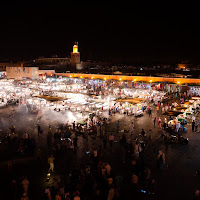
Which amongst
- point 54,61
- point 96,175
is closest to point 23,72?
point 54,61

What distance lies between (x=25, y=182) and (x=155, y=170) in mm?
4856

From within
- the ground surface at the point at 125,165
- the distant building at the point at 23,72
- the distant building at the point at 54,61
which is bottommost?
the ground surface at the point at 125,165

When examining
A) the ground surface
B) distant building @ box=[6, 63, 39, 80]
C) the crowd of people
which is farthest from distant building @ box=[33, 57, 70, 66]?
the crowd of people

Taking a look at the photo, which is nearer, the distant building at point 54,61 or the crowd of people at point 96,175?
the crowd of people at point 96,175

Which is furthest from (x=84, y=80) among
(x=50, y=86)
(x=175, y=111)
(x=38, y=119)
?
(x=175, y=111)

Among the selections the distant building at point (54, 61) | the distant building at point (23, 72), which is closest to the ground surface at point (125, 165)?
the distant building at point (23, 72)

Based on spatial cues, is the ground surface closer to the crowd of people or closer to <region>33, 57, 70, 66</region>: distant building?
the crowd of people

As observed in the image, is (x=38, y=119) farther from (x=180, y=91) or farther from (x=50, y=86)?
(x=180, y=91)

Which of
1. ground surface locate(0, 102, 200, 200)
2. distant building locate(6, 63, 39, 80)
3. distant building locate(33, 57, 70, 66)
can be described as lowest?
ground surface locate(0, 102, 200, 200)

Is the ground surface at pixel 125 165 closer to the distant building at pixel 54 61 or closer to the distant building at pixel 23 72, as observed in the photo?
the distant building at pixel 23 72

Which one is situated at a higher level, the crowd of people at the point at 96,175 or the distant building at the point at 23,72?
the distant building at the point at 23,72

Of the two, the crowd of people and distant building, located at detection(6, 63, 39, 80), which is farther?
distant building, located at detection(6, 63, 39, 80)

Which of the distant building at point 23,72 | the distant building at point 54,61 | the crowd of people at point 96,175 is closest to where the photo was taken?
the crowd of people at point 96,175

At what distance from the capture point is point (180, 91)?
2377 centimetres
